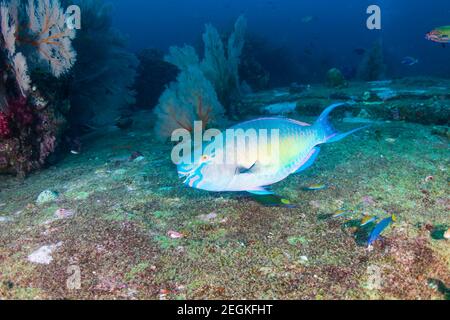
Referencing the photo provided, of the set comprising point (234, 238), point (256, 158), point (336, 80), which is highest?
point (256, 158)

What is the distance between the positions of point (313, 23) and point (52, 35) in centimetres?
7372

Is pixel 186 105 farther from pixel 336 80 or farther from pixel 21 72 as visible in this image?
pixel 336 80

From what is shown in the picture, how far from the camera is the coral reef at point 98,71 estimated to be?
826 cm

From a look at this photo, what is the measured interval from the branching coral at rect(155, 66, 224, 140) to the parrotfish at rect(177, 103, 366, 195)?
4.29 m

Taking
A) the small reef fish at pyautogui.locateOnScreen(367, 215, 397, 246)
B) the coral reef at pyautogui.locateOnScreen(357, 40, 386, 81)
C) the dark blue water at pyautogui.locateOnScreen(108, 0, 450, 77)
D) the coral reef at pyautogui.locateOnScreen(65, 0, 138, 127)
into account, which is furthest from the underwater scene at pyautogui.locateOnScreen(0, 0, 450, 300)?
the dark blue water at pyautogui.locateOnScreen(108, 0, 450, 77)

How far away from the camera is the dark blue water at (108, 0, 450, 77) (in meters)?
37.4

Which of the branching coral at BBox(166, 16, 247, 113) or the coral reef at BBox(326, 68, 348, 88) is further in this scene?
the coral reef at BBox(326, 68, 348, 88)

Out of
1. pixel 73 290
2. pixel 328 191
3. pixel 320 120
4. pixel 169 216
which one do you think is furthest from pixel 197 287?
pixel 328 191

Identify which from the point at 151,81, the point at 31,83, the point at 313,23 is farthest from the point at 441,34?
the point at 313,23

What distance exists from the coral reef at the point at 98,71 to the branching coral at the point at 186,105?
2718 millimetres

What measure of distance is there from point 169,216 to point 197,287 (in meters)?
1.08

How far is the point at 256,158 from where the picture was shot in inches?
89.1

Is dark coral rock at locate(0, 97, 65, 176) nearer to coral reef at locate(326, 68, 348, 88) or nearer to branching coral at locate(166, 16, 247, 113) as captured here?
branching coral at locate(166, 16, 247, 113)
